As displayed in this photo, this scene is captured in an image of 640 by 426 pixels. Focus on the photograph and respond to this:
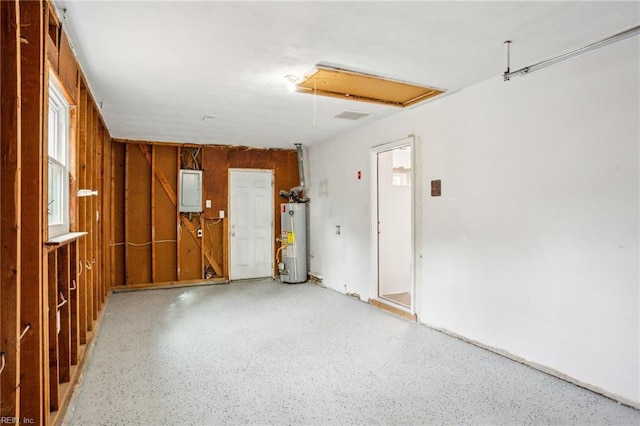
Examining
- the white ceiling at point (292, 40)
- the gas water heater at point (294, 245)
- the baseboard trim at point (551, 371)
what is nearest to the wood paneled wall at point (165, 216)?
the gas water heater at point (294, 245)

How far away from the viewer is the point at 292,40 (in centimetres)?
256

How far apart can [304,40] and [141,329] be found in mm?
3414

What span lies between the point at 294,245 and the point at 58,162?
14.0 feet

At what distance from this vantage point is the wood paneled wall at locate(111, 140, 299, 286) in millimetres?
6125

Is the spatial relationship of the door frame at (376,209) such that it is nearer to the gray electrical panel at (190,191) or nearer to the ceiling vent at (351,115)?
the ceiling vent at (351,115)

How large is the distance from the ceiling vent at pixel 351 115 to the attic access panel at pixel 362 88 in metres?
0.47

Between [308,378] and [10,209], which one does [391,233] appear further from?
[10,209]

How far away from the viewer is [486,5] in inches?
83.7

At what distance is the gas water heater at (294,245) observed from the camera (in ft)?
21.3

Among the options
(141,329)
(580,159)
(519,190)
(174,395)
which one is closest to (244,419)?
(174,395)

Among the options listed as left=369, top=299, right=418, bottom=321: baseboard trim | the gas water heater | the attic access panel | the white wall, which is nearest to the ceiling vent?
the attic access panel

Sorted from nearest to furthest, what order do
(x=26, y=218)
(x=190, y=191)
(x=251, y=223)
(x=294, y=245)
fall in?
(x=26, y=218) → (x=190, y=191) → (x=294, y=245) → (x=251, y=223)

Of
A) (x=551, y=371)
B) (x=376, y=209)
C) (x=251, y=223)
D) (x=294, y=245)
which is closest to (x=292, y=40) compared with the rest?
(x=376, y=209)

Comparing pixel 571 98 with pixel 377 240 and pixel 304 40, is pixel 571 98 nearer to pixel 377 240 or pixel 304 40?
pixel 304 40
